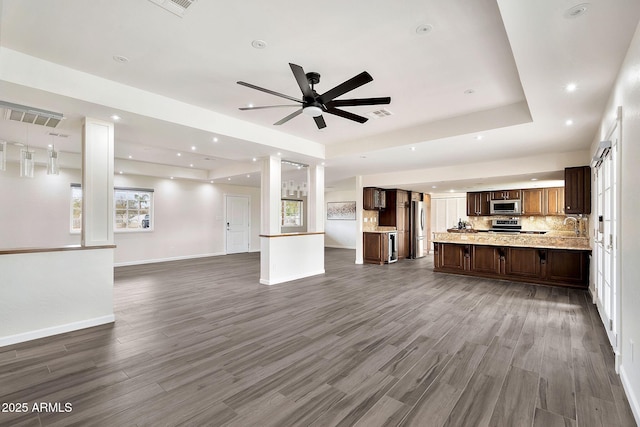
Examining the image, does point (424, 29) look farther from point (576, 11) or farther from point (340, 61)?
point (576, 11)

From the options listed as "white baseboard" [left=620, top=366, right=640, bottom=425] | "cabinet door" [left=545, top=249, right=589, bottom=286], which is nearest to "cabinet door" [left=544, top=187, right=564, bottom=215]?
"cabinet door" [left=545, top=249, right=589, bottom=286]

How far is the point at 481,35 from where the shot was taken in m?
2.46

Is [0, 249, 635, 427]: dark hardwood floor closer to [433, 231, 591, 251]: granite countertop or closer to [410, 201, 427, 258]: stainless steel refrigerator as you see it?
[433, 231, 591, 251]: granite countertop

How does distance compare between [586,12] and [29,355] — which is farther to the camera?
[29,355]

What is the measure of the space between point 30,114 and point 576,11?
203 inches

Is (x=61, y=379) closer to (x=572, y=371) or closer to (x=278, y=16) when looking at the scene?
(x=278, y=16)

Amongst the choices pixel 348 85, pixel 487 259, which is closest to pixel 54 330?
pixel 348 85

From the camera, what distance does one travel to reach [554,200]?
7773 mm

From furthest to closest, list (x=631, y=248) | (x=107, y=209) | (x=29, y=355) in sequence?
(x=107, y=209), (x=29, y=355), (x=631, y=248)

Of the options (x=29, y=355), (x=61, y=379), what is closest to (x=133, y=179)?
(x=29, y=355)

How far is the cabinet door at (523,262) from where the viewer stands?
5.73 metres

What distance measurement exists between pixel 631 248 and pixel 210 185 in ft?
32.3

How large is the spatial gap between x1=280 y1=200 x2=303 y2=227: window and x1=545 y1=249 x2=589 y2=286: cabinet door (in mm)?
8803

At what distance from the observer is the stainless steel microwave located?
824cm
